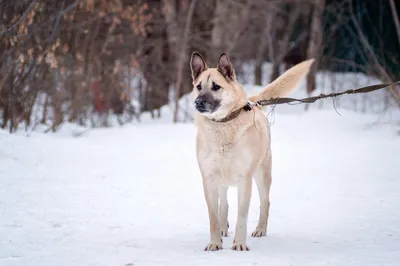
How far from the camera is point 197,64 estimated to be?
4645 mm

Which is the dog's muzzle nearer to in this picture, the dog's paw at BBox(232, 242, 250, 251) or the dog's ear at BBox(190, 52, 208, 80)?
the dog's ear at BBox(190, 52, 208, 80)

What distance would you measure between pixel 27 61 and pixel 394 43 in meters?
11.5

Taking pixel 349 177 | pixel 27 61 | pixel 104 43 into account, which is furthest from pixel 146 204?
pixel 104 43

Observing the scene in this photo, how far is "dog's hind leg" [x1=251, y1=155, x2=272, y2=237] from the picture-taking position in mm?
4832

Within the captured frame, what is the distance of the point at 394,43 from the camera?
1609 cm

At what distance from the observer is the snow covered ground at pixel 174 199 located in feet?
13.2

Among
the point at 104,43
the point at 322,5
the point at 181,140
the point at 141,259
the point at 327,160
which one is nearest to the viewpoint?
the point at 141,259

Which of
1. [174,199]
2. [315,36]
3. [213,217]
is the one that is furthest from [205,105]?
[315,36]

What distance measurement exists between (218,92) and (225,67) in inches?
10.0

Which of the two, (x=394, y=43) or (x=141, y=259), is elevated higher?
(x=394, y=43)

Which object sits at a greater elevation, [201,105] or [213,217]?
[201,105]

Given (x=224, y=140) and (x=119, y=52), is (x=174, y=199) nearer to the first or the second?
(x=224, y=140)

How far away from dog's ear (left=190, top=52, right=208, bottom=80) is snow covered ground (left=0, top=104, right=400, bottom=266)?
151cm

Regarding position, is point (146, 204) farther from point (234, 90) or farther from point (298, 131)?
point (298, 131)
